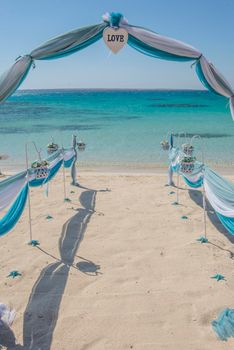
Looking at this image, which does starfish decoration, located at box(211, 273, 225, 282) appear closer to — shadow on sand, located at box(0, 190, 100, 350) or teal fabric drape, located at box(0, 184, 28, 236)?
shadow on sand, located at box(0, 190, 100, 350)

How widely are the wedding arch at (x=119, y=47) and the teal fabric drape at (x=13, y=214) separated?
164cm

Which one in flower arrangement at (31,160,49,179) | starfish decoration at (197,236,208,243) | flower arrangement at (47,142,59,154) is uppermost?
flower arrangement at (47,142,59,154)

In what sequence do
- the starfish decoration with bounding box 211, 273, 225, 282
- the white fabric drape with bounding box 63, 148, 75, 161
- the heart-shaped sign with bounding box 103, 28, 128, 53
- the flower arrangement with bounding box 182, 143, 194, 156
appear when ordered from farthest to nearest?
1. the white fabric drape with bounding box 63, 148, 75, 161
2. the flower arrangement with bounding box 182, 143, 194, 156
3. the starfish decoration with bounding box 211, 273, 225, 282
4. the heart-shaped sign with bounding box 103, 28, 128, 53

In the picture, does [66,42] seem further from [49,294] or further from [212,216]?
[212,216]

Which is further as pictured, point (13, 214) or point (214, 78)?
point (13, 214)

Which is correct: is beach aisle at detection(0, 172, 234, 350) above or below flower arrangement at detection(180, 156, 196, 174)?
below

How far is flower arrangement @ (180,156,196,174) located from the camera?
6.04m

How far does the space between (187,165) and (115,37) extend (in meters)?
3.06

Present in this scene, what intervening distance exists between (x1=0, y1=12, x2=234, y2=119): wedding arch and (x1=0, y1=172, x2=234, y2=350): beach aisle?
85.7 inches

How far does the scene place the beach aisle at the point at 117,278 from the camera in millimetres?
3311

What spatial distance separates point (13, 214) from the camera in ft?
14.8

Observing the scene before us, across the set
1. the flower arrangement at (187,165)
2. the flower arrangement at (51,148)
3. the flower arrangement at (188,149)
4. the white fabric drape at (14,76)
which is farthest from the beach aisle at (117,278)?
the white fabric drape at (14,76)

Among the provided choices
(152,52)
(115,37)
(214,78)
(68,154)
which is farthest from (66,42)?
(68,154)

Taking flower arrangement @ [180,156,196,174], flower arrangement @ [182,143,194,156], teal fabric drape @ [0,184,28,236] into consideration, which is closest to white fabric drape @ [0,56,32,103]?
teal fabric drape @ [0,184,28,236]
